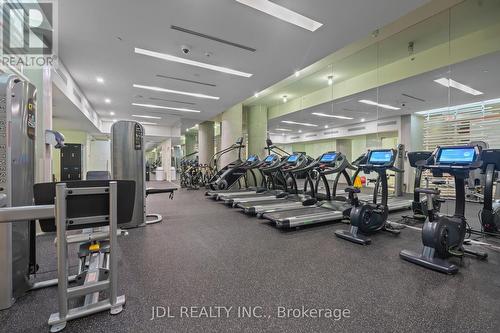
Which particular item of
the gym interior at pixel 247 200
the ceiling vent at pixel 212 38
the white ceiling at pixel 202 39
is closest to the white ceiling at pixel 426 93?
the gym interior at pixel 247 200

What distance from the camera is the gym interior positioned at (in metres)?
1.72

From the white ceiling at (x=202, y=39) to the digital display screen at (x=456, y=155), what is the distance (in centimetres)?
202

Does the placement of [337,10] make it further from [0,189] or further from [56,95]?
[56,95]

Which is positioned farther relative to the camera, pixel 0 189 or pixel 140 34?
pixel 140 34

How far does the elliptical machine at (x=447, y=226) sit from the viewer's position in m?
2.53

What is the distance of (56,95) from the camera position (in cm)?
538

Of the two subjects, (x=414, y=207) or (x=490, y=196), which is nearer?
(x=490, y=196)

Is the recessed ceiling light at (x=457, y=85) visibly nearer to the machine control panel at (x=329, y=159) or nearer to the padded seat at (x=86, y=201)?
the machine control panel at (x=329, y=159)

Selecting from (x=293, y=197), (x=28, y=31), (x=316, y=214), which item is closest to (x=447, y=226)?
(x=316, y=214)

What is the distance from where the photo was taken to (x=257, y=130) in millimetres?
10070

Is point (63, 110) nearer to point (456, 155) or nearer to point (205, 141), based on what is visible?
point (205, 141)

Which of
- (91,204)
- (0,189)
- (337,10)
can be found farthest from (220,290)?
(337,10)

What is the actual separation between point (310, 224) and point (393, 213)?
2645 millimetres

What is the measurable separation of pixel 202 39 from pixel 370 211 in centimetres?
407
